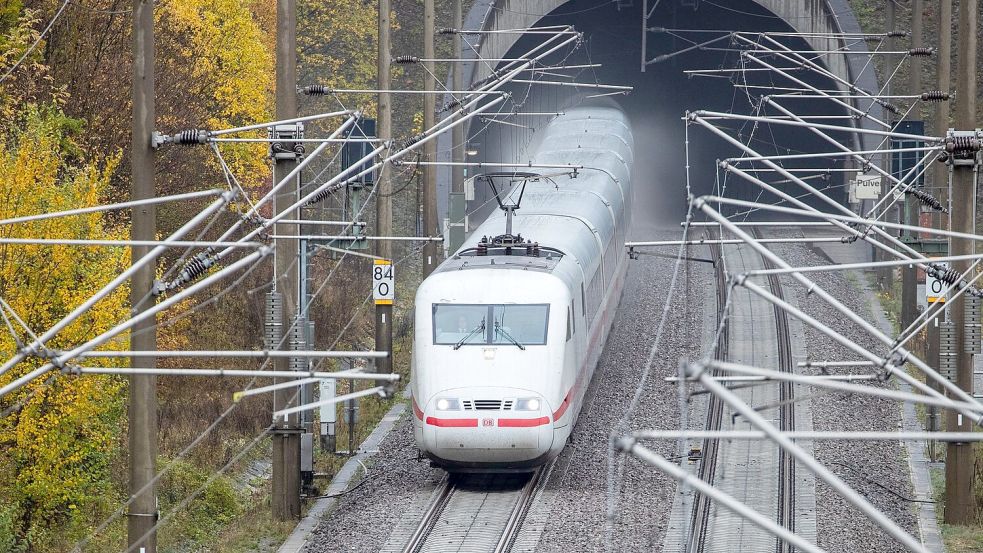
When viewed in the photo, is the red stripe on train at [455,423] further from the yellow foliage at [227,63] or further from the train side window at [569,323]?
the yellow foliage at [227,63]

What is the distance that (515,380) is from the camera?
56.7 feet

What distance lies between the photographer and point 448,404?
56.3 ft

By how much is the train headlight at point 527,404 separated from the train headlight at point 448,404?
72 centimetres

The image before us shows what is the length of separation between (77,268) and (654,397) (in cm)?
992

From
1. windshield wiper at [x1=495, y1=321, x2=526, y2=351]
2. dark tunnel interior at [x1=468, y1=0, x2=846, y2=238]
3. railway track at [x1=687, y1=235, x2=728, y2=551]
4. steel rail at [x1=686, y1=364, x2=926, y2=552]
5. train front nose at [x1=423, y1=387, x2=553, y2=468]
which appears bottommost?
railway track at [x1=687, y1=235, x2=728, y2=551]

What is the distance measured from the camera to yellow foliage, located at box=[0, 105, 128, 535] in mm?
18031

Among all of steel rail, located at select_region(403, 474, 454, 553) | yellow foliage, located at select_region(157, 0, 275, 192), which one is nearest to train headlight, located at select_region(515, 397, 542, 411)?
steel rail, located at select_region(403, 474, 454, 553)

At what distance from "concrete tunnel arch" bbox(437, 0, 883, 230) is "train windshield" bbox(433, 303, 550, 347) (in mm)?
17107

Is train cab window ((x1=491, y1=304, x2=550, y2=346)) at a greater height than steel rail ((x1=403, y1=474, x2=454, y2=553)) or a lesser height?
greater

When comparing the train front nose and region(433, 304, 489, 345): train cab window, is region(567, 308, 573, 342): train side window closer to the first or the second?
region(433, 304, 489, 345): train cab window

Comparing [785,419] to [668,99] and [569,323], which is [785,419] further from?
[668,99]

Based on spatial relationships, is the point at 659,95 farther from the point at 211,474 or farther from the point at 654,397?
the point at 211,474

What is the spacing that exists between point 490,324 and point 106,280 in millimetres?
5441

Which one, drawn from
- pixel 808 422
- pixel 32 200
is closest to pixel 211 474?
pixel 32 200
